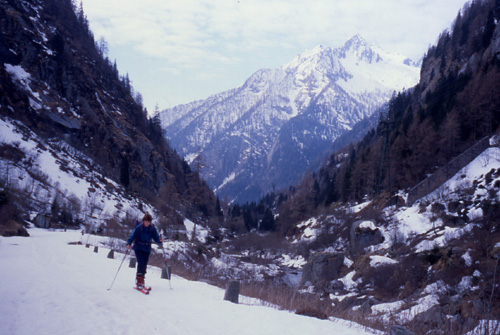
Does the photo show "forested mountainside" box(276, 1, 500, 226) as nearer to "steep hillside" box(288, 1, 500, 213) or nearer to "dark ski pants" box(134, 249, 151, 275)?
"steep hillside" box(288, 1, 500, 213)

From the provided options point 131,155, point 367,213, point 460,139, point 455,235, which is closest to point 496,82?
point 460,139

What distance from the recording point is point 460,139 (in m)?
46.4

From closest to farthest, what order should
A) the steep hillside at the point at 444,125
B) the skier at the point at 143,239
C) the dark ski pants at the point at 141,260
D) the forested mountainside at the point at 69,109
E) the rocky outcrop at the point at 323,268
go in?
the dark ski pants at the point at 141,260, the skier at the point at 143,239, the rocky outcrop at the point at 323,268, the steep hillside at the point at 444,125, the forested mountainside at the point at 69,109

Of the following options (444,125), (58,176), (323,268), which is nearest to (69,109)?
(58,176)

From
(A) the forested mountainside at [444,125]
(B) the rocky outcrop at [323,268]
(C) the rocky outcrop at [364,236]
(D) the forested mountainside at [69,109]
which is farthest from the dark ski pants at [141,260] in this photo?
(A) the forested mountainside at [444,125]

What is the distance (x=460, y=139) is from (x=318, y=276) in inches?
1209

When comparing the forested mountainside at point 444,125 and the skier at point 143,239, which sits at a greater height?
the forested mountainside at point 444,125

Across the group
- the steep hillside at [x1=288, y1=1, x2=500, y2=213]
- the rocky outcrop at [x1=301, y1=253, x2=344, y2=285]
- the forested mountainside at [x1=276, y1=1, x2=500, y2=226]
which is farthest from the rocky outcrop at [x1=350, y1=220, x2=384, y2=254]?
the forested mountainside at [x1=276, y1=1, x2=500, y2=226]

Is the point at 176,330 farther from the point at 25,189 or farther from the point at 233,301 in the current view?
the point at 25,189

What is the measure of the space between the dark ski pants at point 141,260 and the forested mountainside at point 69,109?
29.9m

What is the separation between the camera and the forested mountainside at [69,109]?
157 feet

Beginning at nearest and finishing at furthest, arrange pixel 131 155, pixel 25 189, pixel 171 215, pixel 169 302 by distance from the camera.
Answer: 1. pixel 169 302
2. pixel 25 189
3. pixel 171 215
4. pixel 131 155

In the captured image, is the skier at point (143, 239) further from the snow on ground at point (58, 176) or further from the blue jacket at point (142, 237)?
the snow on ground at point (58, 176)

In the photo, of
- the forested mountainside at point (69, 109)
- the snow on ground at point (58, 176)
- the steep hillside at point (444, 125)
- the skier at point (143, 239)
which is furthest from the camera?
the forested mountainside at point (69, 109)
